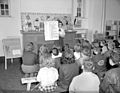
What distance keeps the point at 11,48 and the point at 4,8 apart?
4.42 ft

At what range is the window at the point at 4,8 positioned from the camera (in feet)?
14.9

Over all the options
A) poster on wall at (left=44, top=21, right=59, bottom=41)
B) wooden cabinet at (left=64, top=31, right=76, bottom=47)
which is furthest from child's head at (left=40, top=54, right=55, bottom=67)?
wooden cabinet at (left=64, top=31, right=76, bottom=47)

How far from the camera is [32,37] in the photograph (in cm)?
454

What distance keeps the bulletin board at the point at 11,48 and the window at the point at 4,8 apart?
94 cm

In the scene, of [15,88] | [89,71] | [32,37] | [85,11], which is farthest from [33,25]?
[89,71]

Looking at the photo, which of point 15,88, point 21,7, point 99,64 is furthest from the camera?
point 21,7

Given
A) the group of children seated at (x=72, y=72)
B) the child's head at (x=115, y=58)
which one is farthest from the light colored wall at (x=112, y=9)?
the child's head at (x=115, y=58)

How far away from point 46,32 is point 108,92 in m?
3.08

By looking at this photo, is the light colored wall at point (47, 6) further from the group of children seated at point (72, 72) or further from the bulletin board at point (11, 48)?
the group of children seated at point (72, 72)

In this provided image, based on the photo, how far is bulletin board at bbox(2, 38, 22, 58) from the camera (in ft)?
13.4

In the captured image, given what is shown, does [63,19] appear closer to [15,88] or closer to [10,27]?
[10,27]

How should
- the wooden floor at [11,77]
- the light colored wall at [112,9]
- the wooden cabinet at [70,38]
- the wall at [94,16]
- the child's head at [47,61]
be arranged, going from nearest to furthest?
the child's head at [47,61]
the wooden floor at [11,77]
the wooden cabinet at [70,38]
the wall at [94,16]
the light colored wall at [112,9]

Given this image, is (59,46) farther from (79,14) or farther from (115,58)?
(115,58)

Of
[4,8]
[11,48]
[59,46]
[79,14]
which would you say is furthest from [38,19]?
[79,14]
